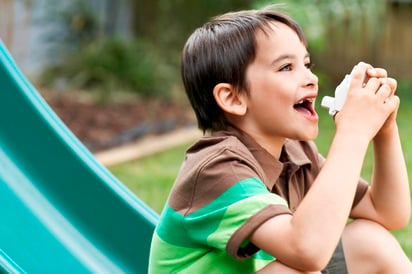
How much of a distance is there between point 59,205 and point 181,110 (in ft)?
13.5

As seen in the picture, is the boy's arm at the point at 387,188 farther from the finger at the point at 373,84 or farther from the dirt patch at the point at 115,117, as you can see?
the dirt patch at the point at 115,117

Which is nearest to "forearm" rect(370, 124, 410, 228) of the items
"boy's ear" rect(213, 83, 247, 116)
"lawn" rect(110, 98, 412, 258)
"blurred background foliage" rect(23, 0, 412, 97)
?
"boy's ear" rect(213, 83, 247, 116)

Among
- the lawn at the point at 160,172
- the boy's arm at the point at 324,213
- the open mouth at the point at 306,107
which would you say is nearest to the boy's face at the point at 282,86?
the open mouth at the point at 306,107

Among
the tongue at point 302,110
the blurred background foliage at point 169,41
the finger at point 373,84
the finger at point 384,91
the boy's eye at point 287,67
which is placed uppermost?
the boy's eye at point 287,67

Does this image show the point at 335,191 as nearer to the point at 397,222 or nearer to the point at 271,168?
the point at 271,168

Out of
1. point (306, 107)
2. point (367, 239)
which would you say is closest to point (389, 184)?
point (367, 239)

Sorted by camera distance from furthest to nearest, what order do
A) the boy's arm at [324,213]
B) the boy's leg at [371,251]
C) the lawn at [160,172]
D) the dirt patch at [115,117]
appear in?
the dirt patch at [115,117], the lawn at [160,172], the boy's leg at [371,251], the boy's arm at [324,213]

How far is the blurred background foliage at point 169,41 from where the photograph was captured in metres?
7.02

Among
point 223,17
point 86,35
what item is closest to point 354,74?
point 223,17

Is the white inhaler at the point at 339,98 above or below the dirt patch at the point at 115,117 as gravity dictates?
above

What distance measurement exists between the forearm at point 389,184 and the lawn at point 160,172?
1204 mm

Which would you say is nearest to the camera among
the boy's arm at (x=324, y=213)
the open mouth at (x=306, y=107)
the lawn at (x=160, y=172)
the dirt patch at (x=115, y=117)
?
the boy's arm at (x=324, y=213)

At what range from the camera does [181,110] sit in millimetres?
6910

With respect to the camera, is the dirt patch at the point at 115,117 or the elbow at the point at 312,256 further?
the dirt patch at the point at 115,117
